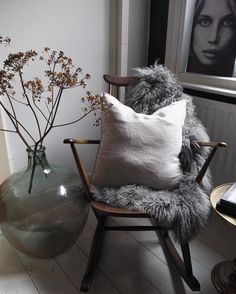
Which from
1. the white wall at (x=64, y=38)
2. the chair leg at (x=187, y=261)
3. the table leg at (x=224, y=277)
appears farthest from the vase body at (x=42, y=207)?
the table leg at (x=224, y=277)

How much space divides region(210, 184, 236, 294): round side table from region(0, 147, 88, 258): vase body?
619 millimetres

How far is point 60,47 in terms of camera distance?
5.54 feet

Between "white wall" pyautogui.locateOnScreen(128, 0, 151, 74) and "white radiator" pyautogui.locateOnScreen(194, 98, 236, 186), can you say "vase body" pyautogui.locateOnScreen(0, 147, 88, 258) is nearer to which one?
"white radiator" pyautogui.locateOnScreen(194, 98, 236, 186)

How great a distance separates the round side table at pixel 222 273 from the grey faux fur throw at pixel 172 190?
8 cm

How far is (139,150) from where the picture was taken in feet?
4.30

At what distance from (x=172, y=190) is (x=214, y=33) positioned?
1.07 m

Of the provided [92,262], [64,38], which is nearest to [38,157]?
[92,262]

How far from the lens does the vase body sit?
4.44 ft

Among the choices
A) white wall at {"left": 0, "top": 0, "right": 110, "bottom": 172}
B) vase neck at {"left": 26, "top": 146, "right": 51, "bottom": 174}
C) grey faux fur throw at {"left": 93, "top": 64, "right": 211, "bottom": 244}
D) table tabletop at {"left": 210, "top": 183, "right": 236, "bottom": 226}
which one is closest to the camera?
table tabletop at {"left": 210, "top": 183, "right": 236, "bottom": 226}

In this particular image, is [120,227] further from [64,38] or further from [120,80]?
[64,38]

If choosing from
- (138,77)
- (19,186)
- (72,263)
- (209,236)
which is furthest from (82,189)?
(209,236)

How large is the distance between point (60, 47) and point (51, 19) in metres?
0.16

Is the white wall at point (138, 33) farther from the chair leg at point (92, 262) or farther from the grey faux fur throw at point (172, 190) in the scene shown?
the chair leg at point (92, 262)

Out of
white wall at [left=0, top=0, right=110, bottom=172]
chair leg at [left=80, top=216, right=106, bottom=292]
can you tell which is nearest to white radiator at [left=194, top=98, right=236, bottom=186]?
white wall at [left=0, top=0, right=110, bottom=172]
